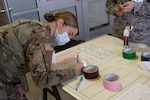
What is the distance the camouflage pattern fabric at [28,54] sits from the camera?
3.28 feet

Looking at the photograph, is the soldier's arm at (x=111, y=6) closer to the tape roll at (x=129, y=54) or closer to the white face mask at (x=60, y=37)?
the tape roll at (x=129, y=54)

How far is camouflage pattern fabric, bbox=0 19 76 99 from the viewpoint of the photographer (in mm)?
1001

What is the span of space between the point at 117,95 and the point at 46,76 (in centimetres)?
41

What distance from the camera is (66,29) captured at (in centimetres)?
123

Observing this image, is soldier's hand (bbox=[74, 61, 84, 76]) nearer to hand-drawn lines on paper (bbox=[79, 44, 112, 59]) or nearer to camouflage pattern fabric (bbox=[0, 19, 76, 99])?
camouflage pattern fabric (bbox=[0, 19, 76, 99])

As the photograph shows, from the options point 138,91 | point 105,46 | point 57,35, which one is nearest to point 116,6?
point 105,46

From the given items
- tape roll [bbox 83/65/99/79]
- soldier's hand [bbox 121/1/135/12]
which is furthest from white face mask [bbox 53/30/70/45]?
soldier's hand [bbox 121/1/135/12]

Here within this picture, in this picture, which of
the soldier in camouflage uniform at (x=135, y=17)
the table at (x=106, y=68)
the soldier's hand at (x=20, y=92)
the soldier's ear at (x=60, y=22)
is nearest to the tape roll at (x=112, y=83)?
the table at (x=106, y=68)

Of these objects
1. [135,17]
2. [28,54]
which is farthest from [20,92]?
[135,17]

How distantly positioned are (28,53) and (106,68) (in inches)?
22.1

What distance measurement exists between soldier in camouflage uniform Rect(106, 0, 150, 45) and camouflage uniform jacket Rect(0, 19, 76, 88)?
0.82m

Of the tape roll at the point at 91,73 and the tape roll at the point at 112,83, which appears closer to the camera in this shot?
the tape roll at the point at 112,83

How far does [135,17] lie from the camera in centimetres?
169

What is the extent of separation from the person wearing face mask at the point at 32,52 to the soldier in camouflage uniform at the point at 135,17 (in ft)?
2.07
